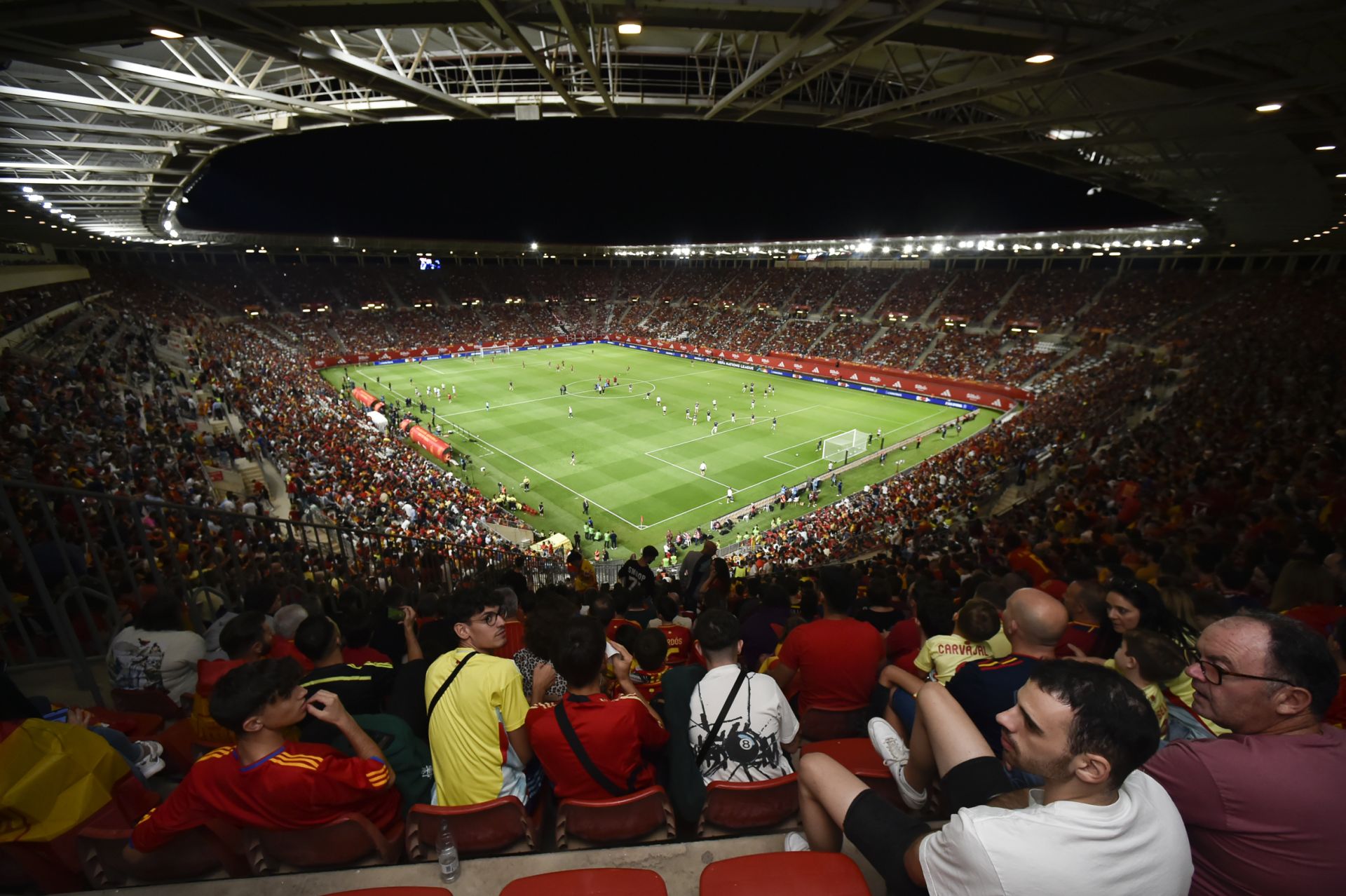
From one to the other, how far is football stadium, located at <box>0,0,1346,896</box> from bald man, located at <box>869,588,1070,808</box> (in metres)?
0.03

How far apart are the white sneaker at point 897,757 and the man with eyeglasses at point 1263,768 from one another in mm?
1109

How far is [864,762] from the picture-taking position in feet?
12.4

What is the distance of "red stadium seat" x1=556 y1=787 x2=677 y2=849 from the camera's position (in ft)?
10.6

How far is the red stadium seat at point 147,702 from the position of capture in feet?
15.7

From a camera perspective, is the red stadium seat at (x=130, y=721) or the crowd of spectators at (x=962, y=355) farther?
the crowd of spectators at (x=962, y=355)

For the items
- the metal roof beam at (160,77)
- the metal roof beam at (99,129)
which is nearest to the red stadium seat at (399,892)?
the metal roof beam at (160,77)

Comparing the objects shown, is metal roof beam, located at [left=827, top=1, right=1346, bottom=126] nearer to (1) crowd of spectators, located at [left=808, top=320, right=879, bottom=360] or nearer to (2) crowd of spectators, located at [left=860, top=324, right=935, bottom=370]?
(2) crowd of spectators, located at [left=860, top=324, right=935, bottom=370]

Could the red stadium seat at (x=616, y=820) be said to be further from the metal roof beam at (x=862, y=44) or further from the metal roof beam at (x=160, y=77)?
the metal roof beam at (x=160, y=77)

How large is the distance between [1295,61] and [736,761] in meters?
13.1

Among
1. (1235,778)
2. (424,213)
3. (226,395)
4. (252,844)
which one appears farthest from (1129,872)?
(424,213)

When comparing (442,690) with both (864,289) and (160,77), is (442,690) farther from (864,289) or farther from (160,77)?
(864,289)

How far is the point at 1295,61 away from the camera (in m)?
8.95

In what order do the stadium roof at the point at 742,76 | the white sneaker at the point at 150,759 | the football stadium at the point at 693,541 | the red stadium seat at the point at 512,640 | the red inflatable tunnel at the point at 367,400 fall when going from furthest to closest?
the red inflatable tunnel at the point at 367,400 < the stadium roof at the point at 742,76 < the red stadium seat at the point at 512,640 < the white sneaker at the point at 150,759 < the football stadium at the point at 693,541

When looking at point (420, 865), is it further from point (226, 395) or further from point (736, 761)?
point (226, 395)
